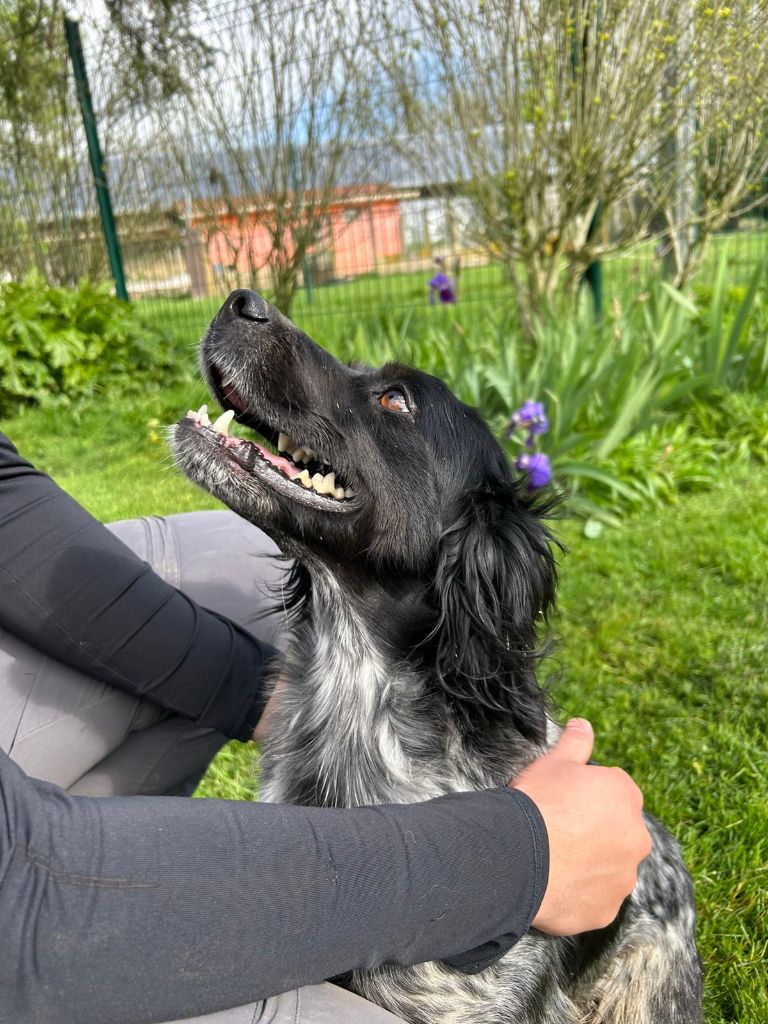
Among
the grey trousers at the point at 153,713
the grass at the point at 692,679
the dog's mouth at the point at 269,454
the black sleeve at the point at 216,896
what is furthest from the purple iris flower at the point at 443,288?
the black sleeve at the point at 216,896

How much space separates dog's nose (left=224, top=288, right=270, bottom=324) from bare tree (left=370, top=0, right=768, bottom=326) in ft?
10.9

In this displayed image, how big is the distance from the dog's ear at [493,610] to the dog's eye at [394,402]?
285mm

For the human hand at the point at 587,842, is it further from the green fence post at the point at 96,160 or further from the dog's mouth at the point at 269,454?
the green fence post at the point at 96,160

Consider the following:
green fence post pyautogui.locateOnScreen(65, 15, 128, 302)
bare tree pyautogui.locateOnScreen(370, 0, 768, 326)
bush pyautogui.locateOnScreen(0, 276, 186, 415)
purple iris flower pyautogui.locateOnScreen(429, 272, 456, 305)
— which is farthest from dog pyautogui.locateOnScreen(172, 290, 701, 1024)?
green fence post pyautogui.locateOnScreen(65, 15, 128, 302)

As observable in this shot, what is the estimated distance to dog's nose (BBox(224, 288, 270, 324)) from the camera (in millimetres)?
1840

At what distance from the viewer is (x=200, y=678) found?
2043mm

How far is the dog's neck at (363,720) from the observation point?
1897 millimetres

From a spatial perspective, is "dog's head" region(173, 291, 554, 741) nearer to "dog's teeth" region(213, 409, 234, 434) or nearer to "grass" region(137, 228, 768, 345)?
"dog's teeth" region(213, 409, 234, 434)

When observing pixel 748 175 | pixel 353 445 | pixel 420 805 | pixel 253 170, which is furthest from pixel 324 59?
pixel 420 805

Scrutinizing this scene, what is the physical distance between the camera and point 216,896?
1146 millimetres

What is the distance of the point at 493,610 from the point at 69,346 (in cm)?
622

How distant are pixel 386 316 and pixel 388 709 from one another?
4.94 meters

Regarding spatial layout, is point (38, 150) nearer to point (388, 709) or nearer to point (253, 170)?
point (253, 170)

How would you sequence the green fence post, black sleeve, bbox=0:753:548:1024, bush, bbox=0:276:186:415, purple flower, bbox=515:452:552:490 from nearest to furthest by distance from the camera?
black sleeve, bbox=0:753:548:1024
purple flower, bbox=515:452:552:490
bush, bbox=0:276:186:415
the green fence post
